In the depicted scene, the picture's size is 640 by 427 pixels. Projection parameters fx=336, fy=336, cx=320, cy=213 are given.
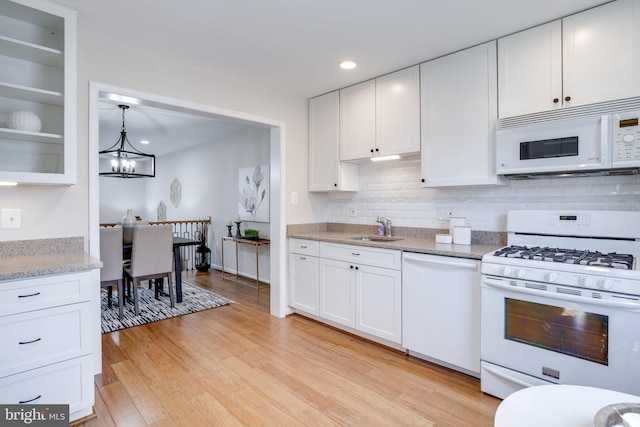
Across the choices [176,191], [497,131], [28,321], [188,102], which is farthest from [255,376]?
[176,191]

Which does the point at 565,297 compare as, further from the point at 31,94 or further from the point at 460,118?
the point at 31,94

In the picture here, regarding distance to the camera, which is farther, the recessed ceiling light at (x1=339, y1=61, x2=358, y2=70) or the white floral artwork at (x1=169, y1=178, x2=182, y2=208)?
the white floral artwork at (x1=169, y1=178, x2=182, y2=208)

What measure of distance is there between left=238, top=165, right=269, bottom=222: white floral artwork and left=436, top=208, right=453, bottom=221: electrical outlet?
2.74 m

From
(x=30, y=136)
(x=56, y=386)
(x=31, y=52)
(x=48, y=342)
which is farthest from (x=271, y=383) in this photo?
(x=31, y=52)

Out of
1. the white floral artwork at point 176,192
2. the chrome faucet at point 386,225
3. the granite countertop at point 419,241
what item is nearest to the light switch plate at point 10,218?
the granite countertop at point 419,241

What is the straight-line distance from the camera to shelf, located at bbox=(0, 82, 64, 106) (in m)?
1.91

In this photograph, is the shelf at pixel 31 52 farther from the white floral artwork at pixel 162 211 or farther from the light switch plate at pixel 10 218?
the white floral artwork at pixel 162 211

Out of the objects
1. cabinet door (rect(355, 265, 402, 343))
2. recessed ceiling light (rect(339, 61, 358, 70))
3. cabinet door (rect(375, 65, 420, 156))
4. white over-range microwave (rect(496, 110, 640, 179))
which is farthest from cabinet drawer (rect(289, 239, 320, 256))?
white over-range microwave (rect(496, 110, 640, 179))

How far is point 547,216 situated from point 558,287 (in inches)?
27.8

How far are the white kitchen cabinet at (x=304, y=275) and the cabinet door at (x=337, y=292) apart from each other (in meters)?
0.09

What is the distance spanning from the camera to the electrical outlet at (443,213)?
2.99 meters

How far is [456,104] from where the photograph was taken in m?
2.61

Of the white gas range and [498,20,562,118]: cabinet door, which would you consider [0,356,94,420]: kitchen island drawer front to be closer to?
the white gas range

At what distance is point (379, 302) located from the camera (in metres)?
2.79
